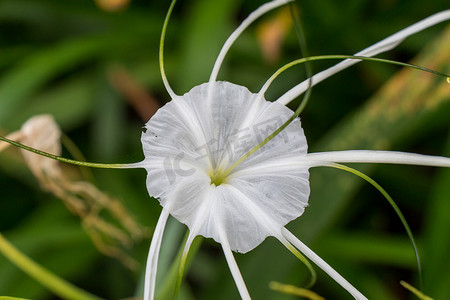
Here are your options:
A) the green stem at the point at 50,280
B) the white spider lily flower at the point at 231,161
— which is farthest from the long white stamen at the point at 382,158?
the green stem at the point at 50,280

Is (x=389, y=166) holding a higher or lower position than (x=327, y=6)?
lower

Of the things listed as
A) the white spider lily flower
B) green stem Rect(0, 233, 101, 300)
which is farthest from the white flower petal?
green stem Rect(0, 233, 101, 300)

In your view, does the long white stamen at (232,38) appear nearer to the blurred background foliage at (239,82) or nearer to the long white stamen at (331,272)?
the long white stamen at (331,272)

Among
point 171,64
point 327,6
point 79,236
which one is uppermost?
point 327,6

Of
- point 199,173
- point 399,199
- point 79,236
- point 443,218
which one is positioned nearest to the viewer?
point 199,173

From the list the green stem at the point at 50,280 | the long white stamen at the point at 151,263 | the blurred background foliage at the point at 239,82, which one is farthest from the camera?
the blurred background foliage at the point at 239,82

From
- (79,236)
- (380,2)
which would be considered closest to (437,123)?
(380,2)

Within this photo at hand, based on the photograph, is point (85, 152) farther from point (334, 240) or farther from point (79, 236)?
point (334, 240)
